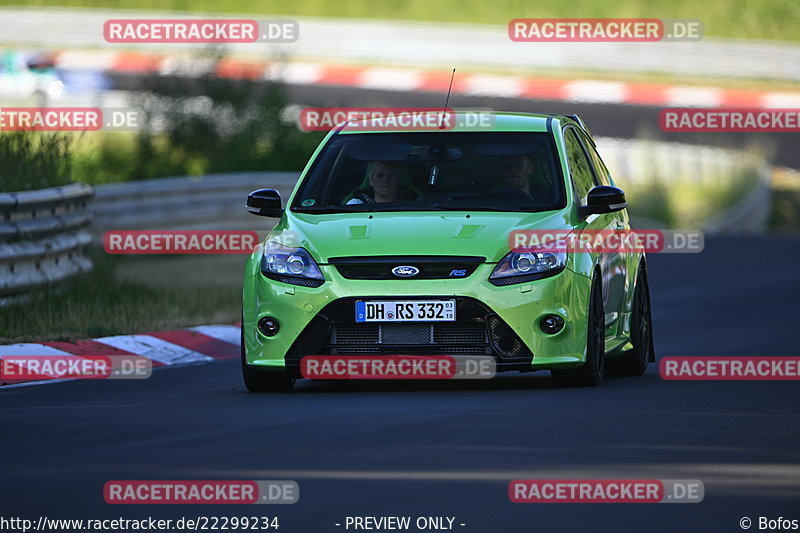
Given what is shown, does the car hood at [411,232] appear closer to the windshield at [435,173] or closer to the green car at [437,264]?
the green car at [437,264]

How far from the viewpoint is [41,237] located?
47.4ft

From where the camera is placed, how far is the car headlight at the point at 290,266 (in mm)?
10430

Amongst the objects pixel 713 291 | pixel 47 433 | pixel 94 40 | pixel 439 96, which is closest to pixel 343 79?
pixel 439 96

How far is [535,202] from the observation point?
11.1 metres

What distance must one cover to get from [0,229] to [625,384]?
15.6 feet

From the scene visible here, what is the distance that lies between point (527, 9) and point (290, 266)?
114 feet

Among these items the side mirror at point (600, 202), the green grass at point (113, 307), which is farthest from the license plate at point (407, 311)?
the green grass at point (113, 307)

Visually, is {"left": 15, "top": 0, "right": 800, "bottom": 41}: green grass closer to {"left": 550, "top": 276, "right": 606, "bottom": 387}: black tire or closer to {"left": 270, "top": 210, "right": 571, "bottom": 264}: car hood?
{"left": 550, "top": 276, "right": 606, "bottom": 387}: black tire

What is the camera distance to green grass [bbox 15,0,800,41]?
42.9 m

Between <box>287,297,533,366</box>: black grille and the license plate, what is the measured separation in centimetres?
3

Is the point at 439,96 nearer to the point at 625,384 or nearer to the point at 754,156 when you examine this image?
the point at 754,156

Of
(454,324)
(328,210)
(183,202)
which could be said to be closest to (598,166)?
(328,210)

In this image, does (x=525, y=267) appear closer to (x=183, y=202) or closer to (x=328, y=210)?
(x=328, y=210)

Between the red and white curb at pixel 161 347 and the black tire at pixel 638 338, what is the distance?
2846 mm
